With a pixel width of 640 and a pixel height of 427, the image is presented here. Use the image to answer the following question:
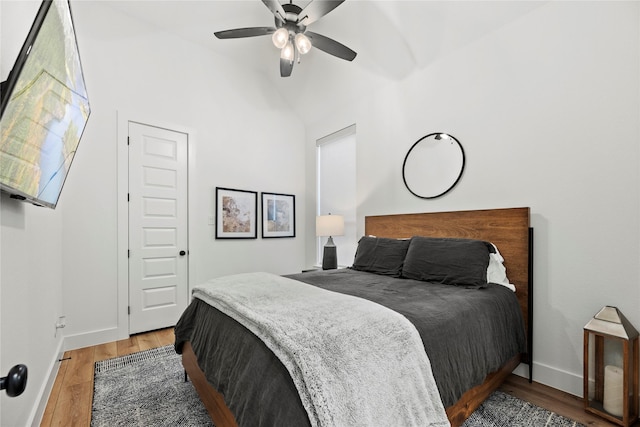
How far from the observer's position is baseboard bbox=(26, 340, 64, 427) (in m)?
1.63

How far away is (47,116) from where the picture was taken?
1.16 m

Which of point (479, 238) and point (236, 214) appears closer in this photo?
point (479, 238)

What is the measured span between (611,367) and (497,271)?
79cm


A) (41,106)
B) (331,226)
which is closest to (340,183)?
(331,226)

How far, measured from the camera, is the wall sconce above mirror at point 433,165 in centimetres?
277

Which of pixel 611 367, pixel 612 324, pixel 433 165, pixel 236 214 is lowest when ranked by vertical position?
pixel 611 367

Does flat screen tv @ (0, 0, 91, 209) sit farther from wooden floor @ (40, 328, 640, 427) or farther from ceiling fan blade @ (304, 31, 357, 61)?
ceiling fan blade @ (304, 31, 357, 61)

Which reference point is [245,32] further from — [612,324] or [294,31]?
[612,324]

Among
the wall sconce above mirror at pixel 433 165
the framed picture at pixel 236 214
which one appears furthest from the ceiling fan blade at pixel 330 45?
the framed picture at pixel 236 214

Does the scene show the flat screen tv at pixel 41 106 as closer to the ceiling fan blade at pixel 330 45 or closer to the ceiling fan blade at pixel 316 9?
the ceiling fan blade at pixel 316 9

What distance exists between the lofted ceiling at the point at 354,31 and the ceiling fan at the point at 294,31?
27.4 inches

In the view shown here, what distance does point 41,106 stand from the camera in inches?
42.8

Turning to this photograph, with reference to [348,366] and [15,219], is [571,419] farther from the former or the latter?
[15,219]

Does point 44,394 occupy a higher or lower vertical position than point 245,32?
lower
